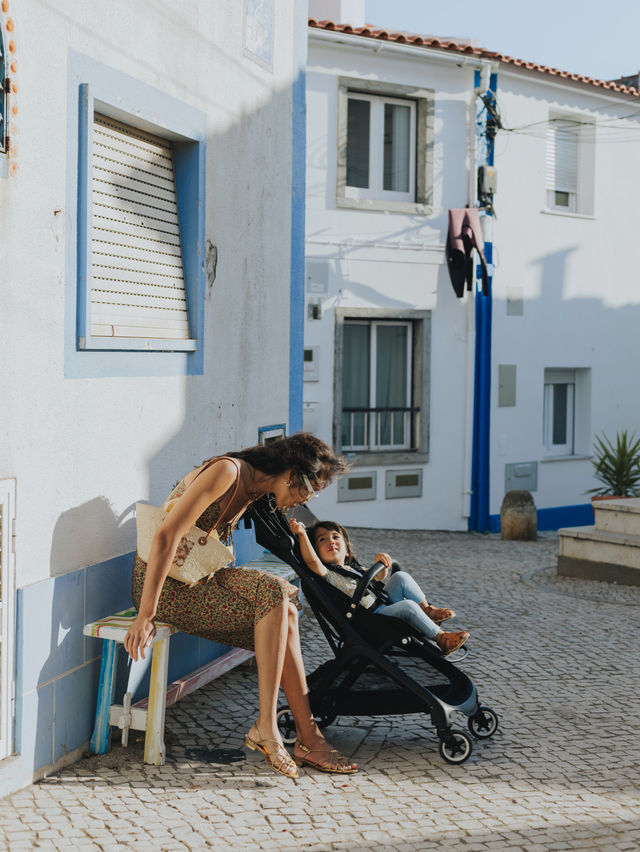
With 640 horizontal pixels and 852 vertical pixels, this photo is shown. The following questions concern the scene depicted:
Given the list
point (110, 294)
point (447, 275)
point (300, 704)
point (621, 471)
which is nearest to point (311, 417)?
point (447, 275)

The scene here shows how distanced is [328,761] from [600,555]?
20.8 ft

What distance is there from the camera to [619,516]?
35.4 feet

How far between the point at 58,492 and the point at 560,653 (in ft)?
13.3

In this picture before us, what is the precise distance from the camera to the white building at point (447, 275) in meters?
14.8

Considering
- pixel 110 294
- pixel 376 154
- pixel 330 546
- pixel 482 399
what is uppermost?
pixel 376 154

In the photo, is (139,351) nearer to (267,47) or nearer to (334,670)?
(334,670)

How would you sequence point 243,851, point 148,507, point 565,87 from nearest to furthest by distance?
1. point 243,851
2. point 148,507
3. point 565,87

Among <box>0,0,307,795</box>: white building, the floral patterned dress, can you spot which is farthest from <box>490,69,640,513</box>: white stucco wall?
the floral patterned dress

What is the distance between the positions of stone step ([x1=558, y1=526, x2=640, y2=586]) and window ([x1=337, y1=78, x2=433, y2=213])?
591 centimetres

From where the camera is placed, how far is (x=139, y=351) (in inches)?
226

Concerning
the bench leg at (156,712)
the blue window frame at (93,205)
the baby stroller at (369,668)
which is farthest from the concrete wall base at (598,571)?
the bench leg at (156,712)

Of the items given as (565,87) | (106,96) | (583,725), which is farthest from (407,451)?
(106,96)

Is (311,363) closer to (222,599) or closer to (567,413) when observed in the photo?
(567,413)

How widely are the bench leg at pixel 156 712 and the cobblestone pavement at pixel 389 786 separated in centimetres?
7
